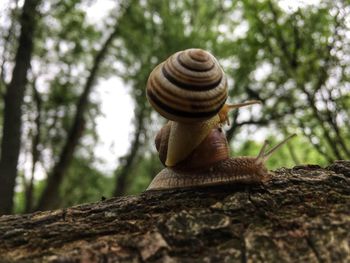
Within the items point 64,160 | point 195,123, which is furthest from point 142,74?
point 195,123

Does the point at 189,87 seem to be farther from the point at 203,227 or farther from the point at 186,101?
the point at 203,227

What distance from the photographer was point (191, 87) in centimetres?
266

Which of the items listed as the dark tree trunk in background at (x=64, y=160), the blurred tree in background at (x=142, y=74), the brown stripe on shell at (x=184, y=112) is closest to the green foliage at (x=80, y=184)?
the blurred tree in background at (x=142, y=74)

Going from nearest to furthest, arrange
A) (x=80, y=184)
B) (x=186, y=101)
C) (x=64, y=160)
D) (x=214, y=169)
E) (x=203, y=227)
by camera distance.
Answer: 1. (x=203, y=227)
2. (x=186, y=101)
3. (x=214, y=169)
4. (x=64, y=160)
5. (x=80, y=184)

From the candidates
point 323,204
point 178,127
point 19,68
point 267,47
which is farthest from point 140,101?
point 323,204

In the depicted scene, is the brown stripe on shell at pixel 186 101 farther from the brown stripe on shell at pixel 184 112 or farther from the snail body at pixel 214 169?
the snail body at pixel 214 169

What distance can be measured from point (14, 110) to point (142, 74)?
4096mm

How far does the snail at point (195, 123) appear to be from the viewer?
2.66 meters

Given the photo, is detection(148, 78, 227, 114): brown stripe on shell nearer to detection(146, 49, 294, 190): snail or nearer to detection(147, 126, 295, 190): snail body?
detection(146, 49, 294, 190): snail

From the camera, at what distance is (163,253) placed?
6.82 feet

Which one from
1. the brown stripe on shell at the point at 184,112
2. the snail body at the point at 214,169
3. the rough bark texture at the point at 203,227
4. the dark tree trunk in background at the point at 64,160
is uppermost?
the dark tree trunk in background at the point at 64,160

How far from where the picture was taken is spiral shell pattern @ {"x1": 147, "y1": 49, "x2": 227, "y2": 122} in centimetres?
265

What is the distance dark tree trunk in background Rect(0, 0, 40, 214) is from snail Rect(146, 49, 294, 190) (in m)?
6.10

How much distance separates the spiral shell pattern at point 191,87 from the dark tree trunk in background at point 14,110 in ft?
21.2
